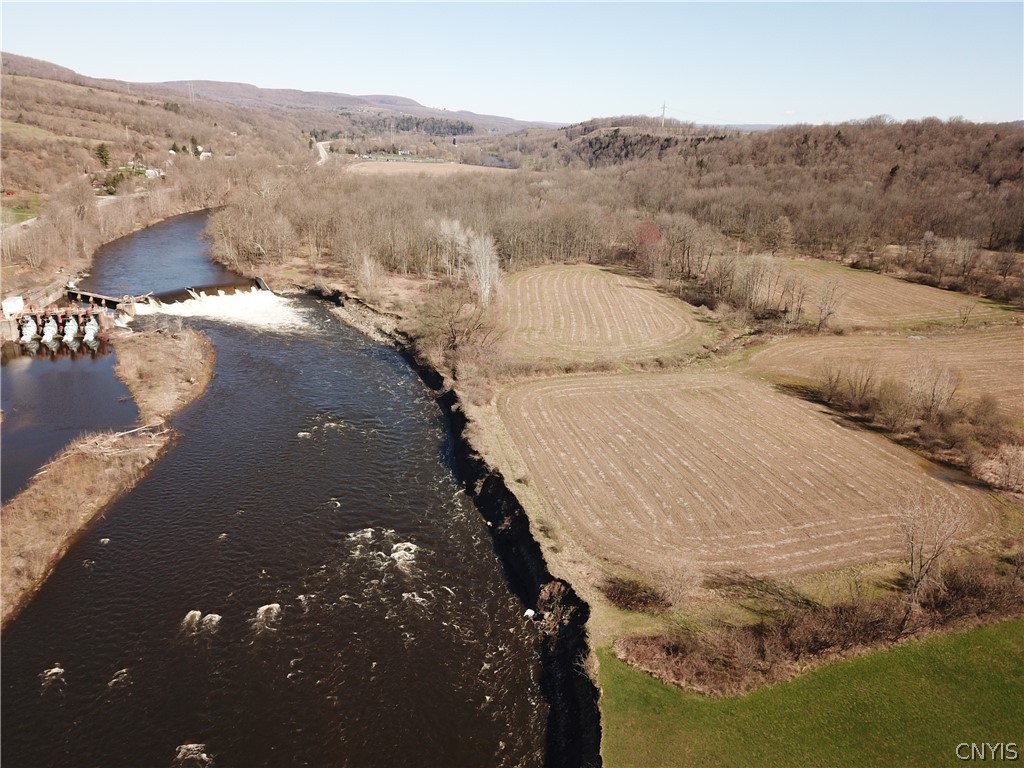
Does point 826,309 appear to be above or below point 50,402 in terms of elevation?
above

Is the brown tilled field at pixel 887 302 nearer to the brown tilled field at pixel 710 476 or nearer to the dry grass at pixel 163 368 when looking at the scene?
the brown tilled field at pixel 710 476

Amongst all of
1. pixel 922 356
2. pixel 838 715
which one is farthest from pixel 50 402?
pixel 922 356

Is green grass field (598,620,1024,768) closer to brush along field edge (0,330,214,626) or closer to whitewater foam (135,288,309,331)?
brush along field edge (0,330,214,626)

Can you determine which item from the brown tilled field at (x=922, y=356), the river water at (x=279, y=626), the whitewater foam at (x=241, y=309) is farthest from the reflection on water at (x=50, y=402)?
the brown tilled field at (x=922, y=356)

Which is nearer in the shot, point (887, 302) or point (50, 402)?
point (50, 402)

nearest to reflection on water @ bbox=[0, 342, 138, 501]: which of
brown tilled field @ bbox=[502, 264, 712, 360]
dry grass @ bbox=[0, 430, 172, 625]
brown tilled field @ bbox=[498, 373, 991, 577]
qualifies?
dry grass @ bbox=[0, 430, 172, 625]

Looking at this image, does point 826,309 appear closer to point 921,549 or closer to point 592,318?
point 592,318

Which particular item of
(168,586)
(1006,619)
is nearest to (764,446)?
(1006,619)
